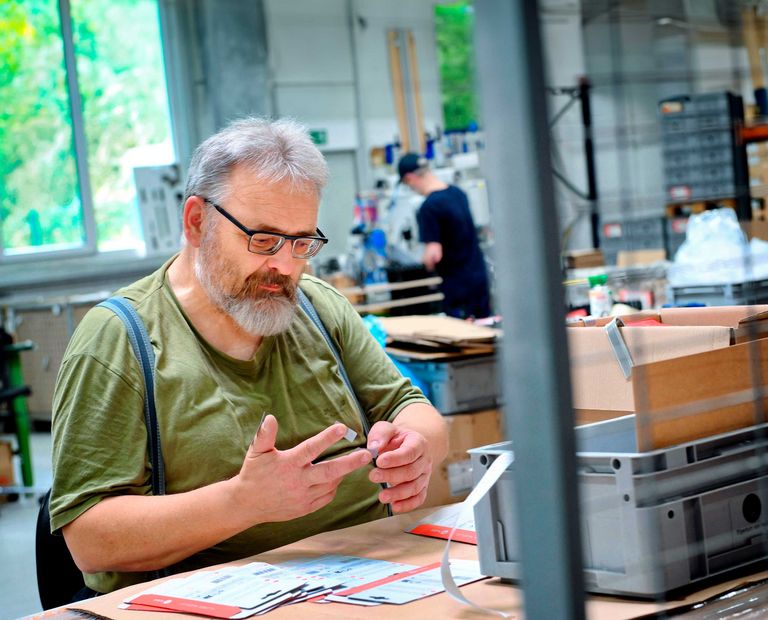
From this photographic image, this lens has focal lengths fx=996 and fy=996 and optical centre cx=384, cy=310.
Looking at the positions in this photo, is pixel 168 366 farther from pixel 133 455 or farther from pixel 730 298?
pixel 730 298

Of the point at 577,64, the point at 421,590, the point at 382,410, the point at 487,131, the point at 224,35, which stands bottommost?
the point at 421,590

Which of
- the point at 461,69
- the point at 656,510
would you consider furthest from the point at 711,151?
the point at 461,69

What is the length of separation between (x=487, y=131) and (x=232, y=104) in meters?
8.76

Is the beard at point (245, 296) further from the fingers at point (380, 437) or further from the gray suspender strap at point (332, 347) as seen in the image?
the fingers at point (380, 437)

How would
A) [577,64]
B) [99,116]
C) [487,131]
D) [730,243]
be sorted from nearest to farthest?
[487,131], [577,64], [730,243], [99,116]

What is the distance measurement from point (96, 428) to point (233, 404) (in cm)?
25

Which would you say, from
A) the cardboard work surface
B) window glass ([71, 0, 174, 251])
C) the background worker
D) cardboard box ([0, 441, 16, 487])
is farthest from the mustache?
window glass ([71, 0, 174, 251])

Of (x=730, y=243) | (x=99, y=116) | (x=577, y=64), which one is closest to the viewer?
(x=577, y=64)

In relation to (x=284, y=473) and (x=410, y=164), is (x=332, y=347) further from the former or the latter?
(x=410, y=164)

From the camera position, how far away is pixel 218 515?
154cm

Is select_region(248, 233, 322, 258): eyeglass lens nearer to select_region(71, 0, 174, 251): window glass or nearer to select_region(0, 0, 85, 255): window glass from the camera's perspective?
select_region(0, 0, 85, 255): window glass

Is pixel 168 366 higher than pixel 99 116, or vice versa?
pixel 99 116

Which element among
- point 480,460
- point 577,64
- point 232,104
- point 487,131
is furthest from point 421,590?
point 232,104

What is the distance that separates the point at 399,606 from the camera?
1289 mm
